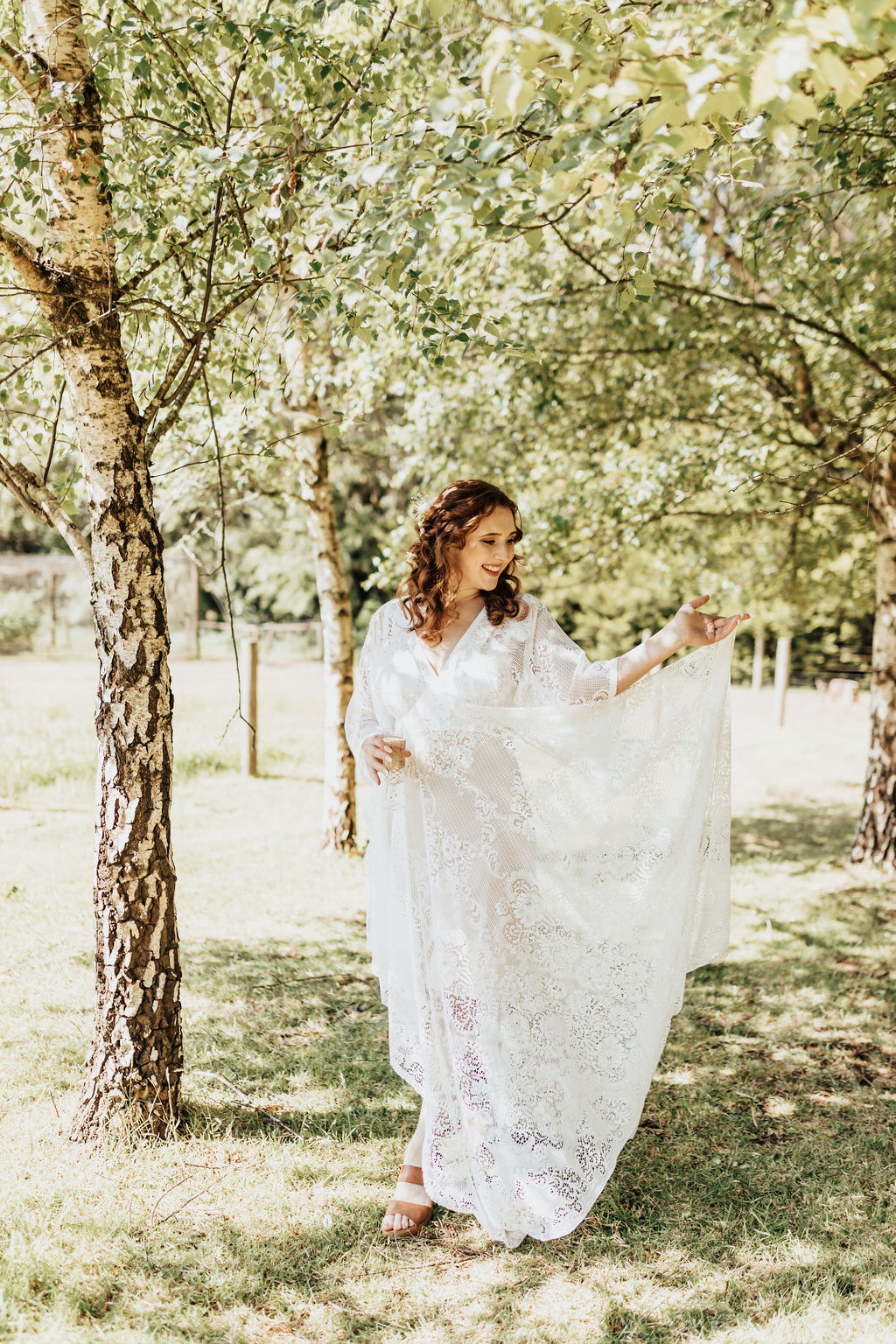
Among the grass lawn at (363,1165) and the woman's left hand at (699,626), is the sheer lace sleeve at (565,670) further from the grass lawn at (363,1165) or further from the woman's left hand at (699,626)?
the grass lawn at (363,1165)

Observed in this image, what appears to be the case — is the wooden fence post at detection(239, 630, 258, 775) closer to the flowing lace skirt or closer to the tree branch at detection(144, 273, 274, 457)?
the tree branch at detection(144, 273, 274, 457)

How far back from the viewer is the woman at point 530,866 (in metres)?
2.93

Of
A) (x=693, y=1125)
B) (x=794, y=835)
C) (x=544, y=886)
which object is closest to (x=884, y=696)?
(x=794, y=835)

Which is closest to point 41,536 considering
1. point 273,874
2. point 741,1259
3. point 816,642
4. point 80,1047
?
point 816,642

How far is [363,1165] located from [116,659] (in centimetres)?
183

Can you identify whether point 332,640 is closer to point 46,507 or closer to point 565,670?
point 46,507

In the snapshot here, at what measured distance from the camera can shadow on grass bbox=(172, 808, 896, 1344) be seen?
2.63 metres

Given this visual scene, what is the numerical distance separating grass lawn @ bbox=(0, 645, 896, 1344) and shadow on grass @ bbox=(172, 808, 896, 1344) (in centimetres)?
1

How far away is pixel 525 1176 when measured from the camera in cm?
285

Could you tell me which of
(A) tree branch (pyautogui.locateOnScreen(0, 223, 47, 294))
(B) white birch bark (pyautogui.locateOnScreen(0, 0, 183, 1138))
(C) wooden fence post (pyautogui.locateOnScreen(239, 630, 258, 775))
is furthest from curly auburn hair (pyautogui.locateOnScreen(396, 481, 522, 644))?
(C) wooden fence post (pyautogui.locateOnScreen(239, 630, 258, 775))

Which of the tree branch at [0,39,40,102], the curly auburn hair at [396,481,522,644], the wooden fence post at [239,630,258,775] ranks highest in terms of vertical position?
the tree branch at [0,39,40,102]

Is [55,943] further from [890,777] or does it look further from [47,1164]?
[890,777]

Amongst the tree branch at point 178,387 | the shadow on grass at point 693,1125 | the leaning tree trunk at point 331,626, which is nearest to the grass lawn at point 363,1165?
the shadow on grass at point 693,1125

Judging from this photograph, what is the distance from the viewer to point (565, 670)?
3055mm
